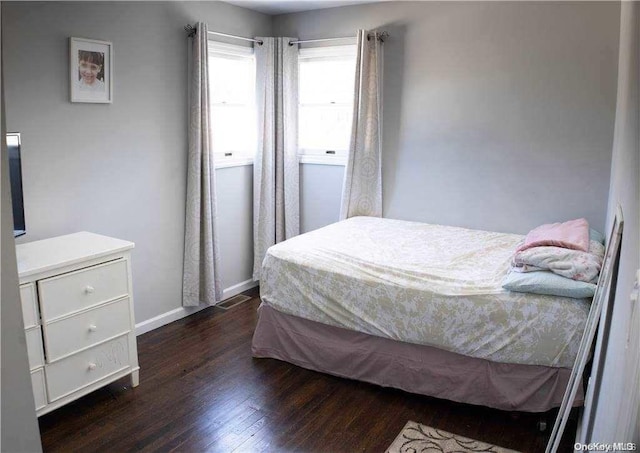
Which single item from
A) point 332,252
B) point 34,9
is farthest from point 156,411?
point 34,9

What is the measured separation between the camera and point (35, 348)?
2379mm

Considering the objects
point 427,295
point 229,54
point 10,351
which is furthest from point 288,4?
point 10,351

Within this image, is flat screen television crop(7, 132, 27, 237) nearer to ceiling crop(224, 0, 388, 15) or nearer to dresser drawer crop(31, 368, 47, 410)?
dresser drawer crop(31, 368, 47, 410)

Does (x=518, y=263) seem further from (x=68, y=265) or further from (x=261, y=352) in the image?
(x=68, y=265)

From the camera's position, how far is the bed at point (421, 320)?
2439mm

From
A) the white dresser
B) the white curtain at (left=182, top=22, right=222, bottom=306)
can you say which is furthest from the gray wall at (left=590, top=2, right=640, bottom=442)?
the white curtain at (left=182, top=22, right=222, bottom=306)

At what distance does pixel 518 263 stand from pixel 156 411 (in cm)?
203

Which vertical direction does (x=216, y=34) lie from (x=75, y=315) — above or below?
above

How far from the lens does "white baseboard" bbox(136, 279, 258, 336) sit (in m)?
3.62

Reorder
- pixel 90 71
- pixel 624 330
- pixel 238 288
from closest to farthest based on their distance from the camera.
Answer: pixel 624 330, pixel 90 71, pixel 238 288

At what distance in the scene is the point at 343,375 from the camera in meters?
2.97

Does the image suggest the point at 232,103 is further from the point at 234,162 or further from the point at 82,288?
the point at 82,288

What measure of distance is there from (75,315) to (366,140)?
2.51m

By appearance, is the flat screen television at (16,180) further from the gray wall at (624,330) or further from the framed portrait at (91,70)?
the gray wall at (624,330)
